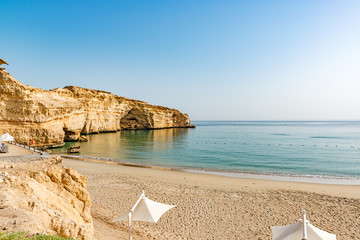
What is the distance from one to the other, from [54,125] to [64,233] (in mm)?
38704

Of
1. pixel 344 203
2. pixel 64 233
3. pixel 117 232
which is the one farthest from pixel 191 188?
pixel 64 233

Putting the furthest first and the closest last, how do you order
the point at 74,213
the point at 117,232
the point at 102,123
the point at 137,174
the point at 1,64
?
the point at 102,123 → the point at 1,64 → the point at 137,174 → the point at 117,232 → the point at 74,213

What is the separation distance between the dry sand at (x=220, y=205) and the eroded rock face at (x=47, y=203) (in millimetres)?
1643

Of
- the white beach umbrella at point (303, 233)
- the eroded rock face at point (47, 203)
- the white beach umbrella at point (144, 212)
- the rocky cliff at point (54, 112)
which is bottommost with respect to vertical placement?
the white beach umbrella at point (303, 233)

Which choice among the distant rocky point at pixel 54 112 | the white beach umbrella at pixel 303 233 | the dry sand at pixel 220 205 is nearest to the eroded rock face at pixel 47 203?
the dry sand at pixel 220 205

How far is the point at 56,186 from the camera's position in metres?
6.71

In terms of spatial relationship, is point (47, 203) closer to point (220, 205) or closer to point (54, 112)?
point (220, 205)

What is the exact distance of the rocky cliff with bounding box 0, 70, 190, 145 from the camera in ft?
104

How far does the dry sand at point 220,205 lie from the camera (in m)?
8.99

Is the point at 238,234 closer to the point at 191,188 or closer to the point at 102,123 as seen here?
the point at 191,188

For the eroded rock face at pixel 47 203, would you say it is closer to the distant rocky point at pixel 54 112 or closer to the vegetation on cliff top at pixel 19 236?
the vegetation on cliff top at pixel 19 236

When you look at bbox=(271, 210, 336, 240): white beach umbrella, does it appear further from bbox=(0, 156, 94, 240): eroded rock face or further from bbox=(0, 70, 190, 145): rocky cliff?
bbox=(0, 70, 190, 145): rocky cliff

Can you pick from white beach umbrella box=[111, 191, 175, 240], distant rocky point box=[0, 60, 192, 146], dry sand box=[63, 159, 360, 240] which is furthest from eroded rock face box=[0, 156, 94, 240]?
distant rocky point box=[0, 60, 192, 146]

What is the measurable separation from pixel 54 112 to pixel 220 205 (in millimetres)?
36403
